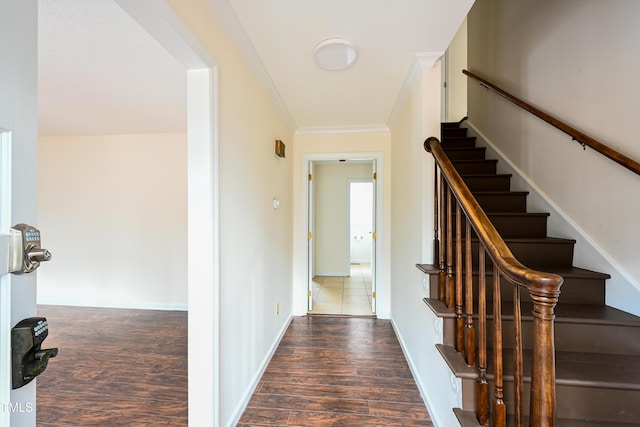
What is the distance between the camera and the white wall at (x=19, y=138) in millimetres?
516

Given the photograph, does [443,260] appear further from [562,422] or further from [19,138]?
[19,138]

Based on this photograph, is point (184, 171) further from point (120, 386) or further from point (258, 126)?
point (120, 386)

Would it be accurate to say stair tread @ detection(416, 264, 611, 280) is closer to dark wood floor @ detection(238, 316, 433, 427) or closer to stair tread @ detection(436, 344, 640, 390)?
stair tread @ detection(436, 344, 640, 390)

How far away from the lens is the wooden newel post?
28.7 inches

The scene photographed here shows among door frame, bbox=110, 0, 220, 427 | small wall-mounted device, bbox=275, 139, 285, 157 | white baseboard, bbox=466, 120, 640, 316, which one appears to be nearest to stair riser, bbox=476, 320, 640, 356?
white baseboard, bbox=466, 120, 640, 316

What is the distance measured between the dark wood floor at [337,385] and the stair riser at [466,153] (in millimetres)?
2105

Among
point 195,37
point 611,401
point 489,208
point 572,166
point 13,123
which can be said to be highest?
point 195,37

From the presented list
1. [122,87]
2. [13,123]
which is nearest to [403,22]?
[13,123]

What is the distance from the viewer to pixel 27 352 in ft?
1.76

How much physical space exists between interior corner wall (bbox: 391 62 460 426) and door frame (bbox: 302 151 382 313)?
0.64m

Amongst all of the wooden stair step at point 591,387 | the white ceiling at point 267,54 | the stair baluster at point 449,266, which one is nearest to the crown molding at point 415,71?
the white ceiling at point 267,54

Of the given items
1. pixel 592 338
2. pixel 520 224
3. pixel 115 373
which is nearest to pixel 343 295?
pixel 520 224

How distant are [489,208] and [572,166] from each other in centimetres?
58

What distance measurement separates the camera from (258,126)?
2.02m
